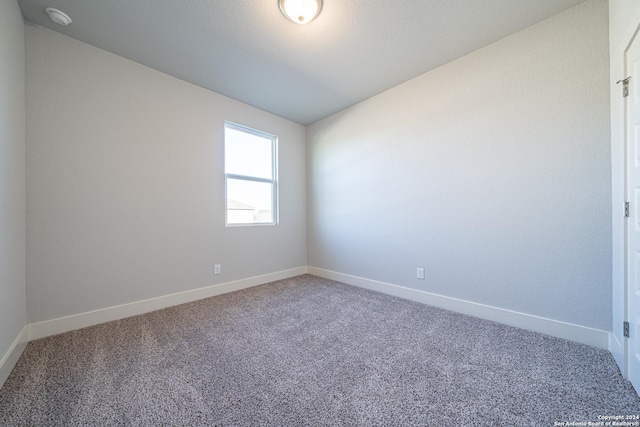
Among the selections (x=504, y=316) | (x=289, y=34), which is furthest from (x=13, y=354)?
(x=504, y=316)

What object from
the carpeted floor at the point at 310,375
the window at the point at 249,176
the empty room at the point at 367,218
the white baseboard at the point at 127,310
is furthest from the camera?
the window at the point at 249,176

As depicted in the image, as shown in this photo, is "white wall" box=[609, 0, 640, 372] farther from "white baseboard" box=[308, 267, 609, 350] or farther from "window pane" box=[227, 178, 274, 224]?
"window pane" box=[227, 178, 274, 224]

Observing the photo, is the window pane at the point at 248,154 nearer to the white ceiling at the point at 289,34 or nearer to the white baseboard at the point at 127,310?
the white ceiling at the point at 289,34

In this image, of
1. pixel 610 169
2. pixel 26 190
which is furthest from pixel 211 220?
pixel 610 169

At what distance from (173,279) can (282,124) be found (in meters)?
2.66

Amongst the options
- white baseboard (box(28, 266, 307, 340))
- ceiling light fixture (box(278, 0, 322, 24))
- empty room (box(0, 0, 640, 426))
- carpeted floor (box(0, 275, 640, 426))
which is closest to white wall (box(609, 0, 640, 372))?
empty room (box(0, 0, 640, 426))

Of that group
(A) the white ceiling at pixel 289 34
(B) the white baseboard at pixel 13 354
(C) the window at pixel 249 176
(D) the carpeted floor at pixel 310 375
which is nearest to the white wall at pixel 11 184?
(B) the white baseboard at pixel 13 354

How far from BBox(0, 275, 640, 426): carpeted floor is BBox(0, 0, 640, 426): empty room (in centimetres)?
2

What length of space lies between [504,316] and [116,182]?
3892 millimetres

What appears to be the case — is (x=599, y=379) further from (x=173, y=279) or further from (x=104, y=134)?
(x=104, y=134)

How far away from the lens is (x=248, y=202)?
3.41 metres

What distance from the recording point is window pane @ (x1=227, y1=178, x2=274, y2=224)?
3.21 meters

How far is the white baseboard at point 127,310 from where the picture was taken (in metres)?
1.95

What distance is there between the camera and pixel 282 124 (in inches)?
148
